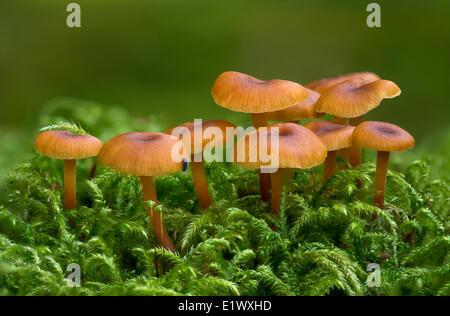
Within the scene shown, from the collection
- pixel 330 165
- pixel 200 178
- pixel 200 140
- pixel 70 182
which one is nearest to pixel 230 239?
pixel 200 178

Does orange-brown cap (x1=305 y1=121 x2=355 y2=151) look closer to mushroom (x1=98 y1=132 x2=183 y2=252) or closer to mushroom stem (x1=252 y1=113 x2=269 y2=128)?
mushroom stem (x1=252 y1=113 x2=269 y2=128)

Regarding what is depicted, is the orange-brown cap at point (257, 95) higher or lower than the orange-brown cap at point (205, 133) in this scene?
higher

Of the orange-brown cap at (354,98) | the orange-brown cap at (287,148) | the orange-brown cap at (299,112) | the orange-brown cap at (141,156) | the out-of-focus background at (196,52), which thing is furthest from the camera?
the out-of-focus background at (196,52)

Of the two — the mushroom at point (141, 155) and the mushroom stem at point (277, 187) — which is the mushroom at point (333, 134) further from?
the mushroom at point (141, 155)

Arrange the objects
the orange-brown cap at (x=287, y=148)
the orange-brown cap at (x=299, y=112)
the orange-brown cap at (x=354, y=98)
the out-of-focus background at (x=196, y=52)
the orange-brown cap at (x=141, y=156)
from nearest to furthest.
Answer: the orange-brown cap at (x=141, y=156), the orange-brown cap at (x=287, y=148), the orange-brown cap at (x=354, y=98), the orange-brown cap at (x=299, y=112), the out-of-focus background at (x=196, y=52)

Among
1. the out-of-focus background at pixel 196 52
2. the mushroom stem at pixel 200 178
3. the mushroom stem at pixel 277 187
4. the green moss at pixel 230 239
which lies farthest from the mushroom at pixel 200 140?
the out-of-focus background at pixel 196 52

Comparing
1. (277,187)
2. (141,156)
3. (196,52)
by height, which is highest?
(196,52)

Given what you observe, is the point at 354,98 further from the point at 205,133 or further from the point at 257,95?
the point at 205,133

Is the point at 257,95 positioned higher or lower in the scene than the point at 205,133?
higher
